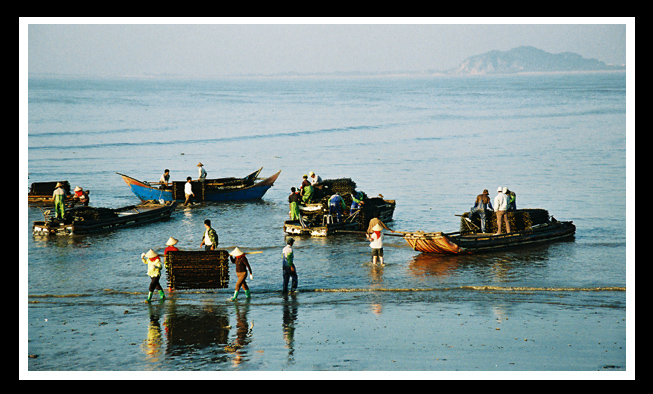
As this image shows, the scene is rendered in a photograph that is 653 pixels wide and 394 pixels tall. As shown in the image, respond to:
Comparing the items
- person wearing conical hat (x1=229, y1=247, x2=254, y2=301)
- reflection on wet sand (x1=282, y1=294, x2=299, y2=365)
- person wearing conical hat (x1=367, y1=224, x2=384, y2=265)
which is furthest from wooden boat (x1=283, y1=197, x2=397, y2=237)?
person wearing conical hat (x1=229, y1=247, x2=254, y2=301)

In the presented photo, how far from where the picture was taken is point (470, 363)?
13.4m

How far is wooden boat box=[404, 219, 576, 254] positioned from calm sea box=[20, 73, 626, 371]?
19.5 inches

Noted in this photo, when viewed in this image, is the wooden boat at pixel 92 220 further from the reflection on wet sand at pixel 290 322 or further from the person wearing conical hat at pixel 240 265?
the reflection on wet sand at pixel 290 322

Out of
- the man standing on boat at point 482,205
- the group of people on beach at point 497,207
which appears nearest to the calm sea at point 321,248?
the group of people on beach at point 497,207

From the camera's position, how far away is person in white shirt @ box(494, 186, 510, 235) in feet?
76.8

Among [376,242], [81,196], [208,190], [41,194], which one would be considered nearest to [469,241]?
[376,242]

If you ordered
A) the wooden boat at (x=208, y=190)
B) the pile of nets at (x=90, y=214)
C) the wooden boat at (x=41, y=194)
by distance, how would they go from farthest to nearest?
1. the wooden boat at (x=41, y=194)
2. the wooden boat at (x=208, y=190)
3. the pile of nets at (x=90, y=214)

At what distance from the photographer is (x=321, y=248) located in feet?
80.6

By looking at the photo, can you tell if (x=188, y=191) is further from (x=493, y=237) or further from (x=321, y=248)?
(x=493, y=237)

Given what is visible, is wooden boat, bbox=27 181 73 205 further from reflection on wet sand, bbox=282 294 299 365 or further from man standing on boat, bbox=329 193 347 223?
reflection on wet sand, bbox=282 294 299 365

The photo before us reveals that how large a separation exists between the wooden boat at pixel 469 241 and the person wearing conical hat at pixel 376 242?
54.1 inches

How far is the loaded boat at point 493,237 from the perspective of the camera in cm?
2264

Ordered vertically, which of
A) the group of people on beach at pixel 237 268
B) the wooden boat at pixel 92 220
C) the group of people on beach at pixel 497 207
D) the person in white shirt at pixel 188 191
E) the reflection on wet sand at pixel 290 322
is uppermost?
the person in white shirt at pixel 188 191

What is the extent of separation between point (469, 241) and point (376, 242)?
3.54 metres
